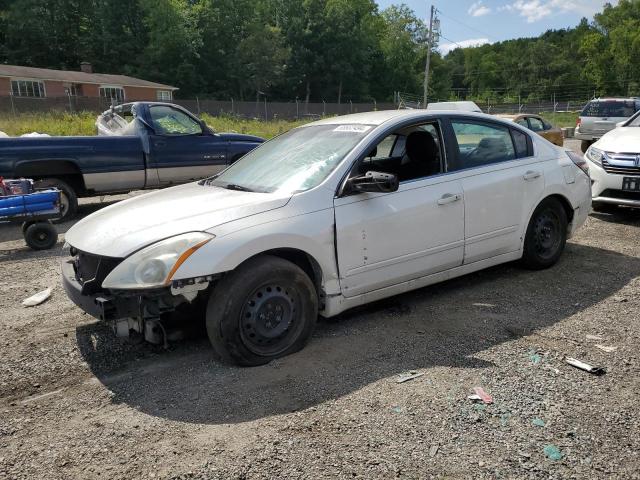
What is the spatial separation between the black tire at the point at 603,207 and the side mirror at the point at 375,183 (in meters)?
4.95

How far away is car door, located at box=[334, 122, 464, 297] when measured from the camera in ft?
12.7

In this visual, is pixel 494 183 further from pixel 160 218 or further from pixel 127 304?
pixel 127 304

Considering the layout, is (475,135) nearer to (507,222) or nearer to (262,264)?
(507,222)

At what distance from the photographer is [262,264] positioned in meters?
3.49

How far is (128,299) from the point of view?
330cm

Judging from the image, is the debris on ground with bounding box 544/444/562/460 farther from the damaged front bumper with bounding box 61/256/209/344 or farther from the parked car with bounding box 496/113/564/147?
the parked car with bounding box 496/113/564/147

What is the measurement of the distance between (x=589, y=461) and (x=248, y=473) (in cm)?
165

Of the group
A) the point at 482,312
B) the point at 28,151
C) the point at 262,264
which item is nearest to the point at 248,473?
the point at 262,264

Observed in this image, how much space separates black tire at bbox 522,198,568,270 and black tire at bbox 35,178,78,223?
6.58m

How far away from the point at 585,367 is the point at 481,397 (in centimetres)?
86

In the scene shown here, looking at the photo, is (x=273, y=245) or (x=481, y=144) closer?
(x=273, y=245)

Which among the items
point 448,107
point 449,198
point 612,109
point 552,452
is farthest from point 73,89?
point 552,452

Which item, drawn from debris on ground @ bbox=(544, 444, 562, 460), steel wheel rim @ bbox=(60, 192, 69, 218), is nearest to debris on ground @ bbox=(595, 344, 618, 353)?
debris on ground @ bbox=(544, 444, 562, 460)

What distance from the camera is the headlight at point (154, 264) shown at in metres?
3.23
